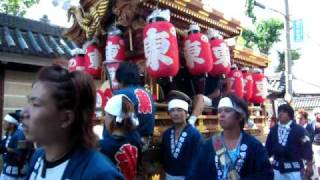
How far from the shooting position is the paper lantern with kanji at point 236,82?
7199mm

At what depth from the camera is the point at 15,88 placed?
7.61m

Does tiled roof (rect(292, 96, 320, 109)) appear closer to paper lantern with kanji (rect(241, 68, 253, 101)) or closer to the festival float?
paper lantern with kanji (rect(241, 68, 253, 101))

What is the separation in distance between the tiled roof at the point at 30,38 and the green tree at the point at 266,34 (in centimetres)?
1801

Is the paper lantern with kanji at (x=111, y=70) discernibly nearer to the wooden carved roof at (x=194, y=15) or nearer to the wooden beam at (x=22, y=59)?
the wooden carved roof at (x=194, y=15)

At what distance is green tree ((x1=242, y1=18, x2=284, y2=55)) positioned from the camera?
24.7m

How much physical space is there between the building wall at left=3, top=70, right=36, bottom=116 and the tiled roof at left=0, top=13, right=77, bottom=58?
644mm

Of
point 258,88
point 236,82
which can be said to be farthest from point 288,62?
point 236,82

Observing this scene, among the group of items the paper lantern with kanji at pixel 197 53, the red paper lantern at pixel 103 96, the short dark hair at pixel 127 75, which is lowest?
the red paper lantern at pixel 103 96

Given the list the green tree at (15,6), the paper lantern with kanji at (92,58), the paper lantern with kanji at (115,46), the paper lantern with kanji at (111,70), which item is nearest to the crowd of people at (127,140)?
the paper lantern with kanji at (111,70)

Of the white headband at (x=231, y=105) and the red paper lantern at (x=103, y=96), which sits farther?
the red paper lantern at (x=103, y=96)

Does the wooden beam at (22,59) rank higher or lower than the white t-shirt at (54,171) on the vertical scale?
higher

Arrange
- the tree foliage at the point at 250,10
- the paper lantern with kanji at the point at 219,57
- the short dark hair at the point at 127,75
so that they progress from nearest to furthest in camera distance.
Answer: the short dark hair at the point at 127,75 < the paper lantern with kanji at the point at 219,57 < the tree foliage at the point at 250,10

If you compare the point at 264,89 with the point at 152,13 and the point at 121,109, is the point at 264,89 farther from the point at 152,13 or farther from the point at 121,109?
the point at 121,109

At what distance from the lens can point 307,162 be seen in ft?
20.0
